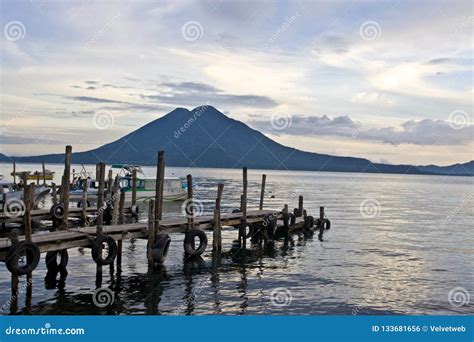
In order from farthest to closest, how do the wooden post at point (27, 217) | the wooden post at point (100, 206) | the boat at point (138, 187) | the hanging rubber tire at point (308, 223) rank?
1. the boat at point (138, 187)
2. the hanging rubber tire at point (308, 223)
3. the wooden post at point (100, 206)
4. the wooden post at point (27, 217)

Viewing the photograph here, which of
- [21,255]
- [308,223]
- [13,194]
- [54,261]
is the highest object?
[13,194]

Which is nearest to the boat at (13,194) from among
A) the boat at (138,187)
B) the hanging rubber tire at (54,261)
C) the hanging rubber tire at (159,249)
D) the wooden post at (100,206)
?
the boat at (138,187)

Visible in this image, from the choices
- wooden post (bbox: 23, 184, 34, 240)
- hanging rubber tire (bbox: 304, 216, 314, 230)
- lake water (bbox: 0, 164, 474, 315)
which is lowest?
lake water (bbox: 0, 164, 474, 315)

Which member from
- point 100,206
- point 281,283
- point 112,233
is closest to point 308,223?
point 281,283

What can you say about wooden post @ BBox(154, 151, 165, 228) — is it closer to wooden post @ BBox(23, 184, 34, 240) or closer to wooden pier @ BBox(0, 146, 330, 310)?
wooden pier @ BBox(0, 146, 330, 310)

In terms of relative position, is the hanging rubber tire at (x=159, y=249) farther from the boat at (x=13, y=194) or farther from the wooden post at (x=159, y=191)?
the boat at (x=13, y=194)

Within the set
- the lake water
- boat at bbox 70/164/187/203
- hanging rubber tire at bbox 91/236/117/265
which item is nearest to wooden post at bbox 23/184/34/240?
the lake water

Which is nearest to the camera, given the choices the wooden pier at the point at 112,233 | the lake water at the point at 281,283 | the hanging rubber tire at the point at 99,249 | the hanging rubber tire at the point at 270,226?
the wooden pier at the point at 112,233

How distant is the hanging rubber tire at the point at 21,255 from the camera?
1694 centimetres

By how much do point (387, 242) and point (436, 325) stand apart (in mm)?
23278

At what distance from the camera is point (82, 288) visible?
19547mm

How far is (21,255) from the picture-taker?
17328 mm

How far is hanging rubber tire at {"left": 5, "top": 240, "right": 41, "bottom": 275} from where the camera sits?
55.6 ft

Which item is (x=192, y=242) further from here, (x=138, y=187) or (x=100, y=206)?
(x=138, y=187)
